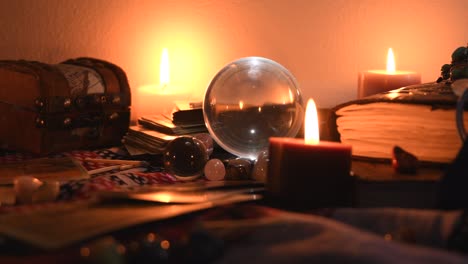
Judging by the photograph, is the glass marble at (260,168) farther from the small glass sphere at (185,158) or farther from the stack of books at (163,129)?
the stack of books at (163,129)

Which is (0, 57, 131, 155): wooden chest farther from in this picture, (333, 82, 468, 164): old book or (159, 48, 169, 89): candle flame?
(333, 82, 468, 164): old book

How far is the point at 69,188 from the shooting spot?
35.2 inches

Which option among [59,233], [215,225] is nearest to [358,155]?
[215,225]

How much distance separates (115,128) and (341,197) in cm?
66

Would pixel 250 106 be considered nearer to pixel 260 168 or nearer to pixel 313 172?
pixel 260 168

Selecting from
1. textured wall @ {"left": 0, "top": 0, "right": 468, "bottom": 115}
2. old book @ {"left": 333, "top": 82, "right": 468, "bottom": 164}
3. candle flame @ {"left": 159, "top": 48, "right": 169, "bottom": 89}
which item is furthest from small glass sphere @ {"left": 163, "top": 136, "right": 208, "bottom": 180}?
textured wall @ {"left": 0, "top": 0, "right": 468, "bottom": 115}

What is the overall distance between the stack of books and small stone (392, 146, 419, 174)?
446mm

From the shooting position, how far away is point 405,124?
92cm

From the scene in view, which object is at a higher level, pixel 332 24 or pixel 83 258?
pixel 332 24

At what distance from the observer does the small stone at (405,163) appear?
0.84m

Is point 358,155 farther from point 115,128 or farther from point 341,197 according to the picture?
point 115,128

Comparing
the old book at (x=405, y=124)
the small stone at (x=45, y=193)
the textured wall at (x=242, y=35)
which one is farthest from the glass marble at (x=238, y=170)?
the textured wall at (x=242, y=35)

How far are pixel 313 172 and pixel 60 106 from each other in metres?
0.59

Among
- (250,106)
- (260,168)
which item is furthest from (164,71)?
(260,168)
